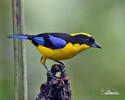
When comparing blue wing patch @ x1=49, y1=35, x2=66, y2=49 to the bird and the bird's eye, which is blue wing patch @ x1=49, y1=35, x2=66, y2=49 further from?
the bird's eye

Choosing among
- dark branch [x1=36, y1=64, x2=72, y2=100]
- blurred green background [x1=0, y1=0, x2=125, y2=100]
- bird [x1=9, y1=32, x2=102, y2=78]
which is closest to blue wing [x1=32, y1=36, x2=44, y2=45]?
bird [x1=9, y1=32, x2=102, y2=78]

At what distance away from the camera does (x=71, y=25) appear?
7.18ft

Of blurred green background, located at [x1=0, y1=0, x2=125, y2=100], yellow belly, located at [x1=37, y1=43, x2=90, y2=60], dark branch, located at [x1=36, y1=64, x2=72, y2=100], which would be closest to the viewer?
dark branch, located at [x1=36, y1=64, x2=72, y2=100]

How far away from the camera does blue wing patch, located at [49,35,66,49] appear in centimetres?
157

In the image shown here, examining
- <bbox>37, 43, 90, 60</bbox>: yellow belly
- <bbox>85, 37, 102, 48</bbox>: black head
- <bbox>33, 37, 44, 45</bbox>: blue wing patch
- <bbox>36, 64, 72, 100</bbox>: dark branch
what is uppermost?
<bbox>33, 37, 44, 45</bbox>: blue wing patch

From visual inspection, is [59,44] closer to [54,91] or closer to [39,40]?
[39,40]

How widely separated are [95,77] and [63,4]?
69 centimetres

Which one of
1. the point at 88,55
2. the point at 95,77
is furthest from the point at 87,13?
the point at 95,77

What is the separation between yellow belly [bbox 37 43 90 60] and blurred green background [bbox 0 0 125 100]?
42 cm

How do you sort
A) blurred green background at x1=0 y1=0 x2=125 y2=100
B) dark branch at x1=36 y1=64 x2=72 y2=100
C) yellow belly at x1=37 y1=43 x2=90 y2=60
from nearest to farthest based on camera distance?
dark branch at x1=36 y1=64 x2=72 y2=100, yellow belly at x1=37 y1=43 x2=90 y2=60, blurred green background at x1=0 y1=0 x2=125 y2=100

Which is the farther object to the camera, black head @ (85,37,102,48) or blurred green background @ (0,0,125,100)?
blurred green background @ (0,0,125,100)

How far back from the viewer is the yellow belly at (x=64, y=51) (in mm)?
1544

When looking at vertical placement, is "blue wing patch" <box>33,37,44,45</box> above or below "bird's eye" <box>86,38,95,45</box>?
above

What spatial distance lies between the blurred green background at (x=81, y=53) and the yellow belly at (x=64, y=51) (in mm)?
422
